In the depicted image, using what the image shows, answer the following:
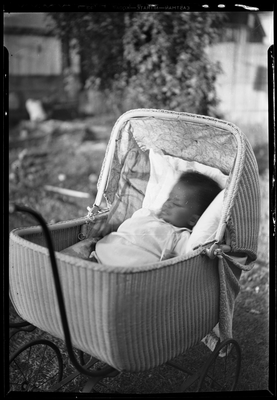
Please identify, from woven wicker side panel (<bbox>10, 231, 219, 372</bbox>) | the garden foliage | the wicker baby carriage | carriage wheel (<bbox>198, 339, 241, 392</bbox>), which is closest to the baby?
the wicker baby carriage

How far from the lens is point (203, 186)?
2037mm

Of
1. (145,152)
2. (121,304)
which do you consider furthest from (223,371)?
(145,152)

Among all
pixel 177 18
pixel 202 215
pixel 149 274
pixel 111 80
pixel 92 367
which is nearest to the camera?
pixel 149 274

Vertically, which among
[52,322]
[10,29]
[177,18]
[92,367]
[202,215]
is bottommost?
[92,367]

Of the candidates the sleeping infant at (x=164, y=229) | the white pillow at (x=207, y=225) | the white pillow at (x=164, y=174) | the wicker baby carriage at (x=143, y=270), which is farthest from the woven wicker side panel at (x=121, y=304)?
the white pillow at (x=164, y=174)

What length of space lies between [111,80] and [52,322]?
1.95 m

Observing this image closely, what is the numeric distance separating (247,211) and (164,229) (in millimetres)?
355

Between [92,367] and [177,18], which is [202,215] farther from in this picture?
[177,18]

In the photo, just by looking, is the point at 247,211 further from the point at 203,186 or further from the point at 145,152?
the point at 145,152

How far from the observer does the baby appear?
192cm

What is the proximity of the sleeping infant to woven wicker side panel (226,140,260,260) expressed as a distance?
0.59 feet

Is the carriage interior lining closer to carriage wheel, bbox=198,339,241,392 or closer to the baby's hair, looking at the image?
the baby's hair

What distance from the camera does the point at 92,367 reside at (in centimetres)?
213
